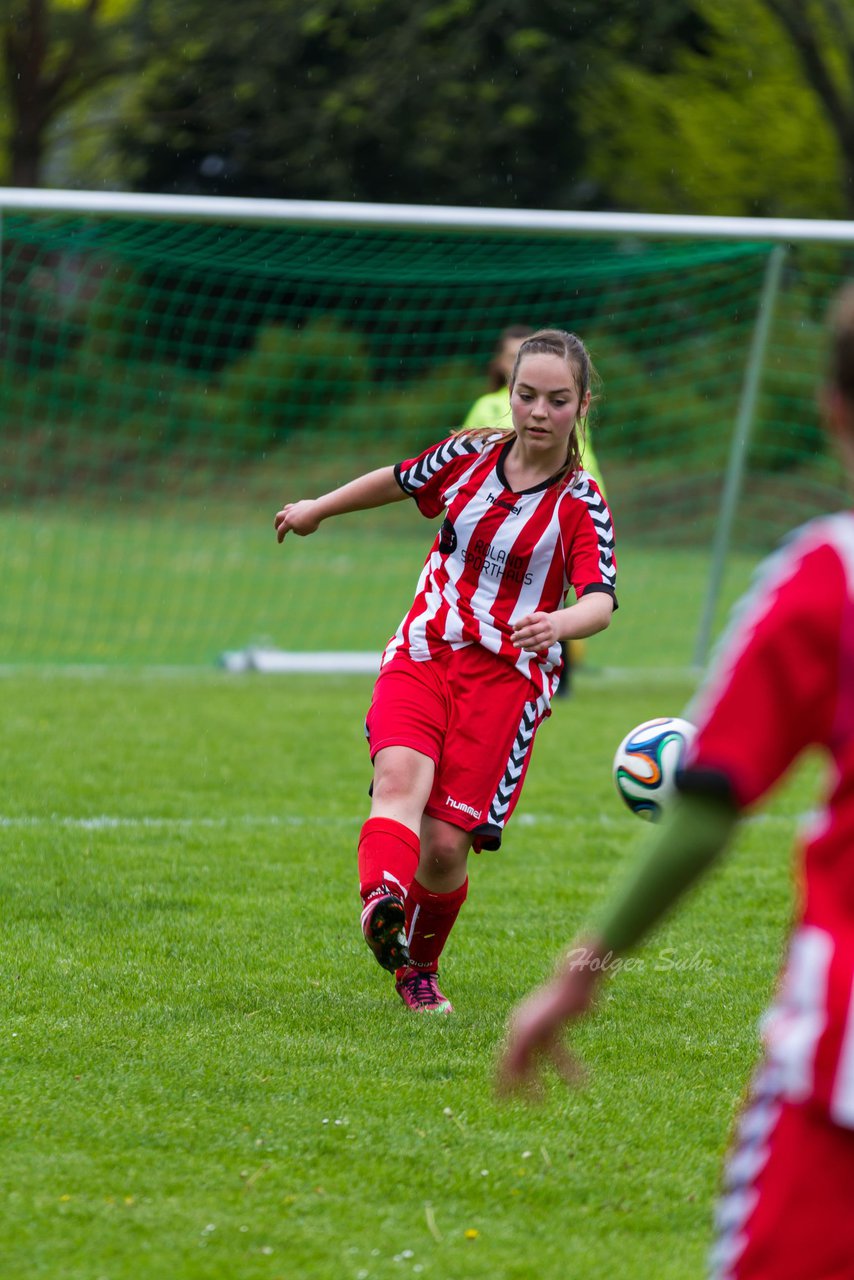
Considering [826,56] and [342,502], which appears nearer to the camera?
[342,502]

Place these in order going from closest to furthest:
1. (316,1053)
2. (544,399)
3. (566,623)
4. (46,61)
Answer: (566,623)
(316,1053)
(544,399)
(46,61)

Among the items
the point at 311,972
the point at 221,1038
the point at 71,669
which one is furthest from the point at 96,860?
the point at 71,669

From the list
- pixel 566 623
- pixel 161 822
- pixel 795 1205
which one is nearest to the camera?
pixel 795 1205

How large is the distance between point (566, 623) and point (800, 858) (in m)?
1.94

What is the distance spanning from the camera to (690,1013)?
14.4ft

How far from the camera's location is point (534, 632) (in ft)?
11.1

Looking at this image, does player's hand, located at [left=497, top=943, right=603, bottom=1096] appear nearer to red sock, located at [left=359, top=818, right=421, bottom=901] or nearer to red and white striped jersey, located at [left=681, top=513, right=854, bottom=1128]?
red and white striped jersey, located at [left=681, top=513, right=854, bottom=1128]

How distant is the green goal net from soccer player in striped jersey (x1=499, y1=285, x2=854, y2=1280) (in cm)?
1163

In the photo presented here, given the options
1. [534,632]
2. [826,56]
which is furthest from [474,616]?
[826,56]

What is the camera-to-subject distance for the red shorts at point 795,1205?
1685 mm

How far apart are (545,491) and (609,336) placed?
13.1m

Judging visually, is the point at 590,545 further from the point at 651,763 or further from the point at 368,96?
the point at 368,96

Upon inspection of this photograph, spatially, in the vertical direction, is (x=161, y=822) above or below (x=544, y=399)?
below

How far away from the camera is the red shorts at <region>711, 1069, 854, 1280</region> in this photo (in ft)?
5.53
